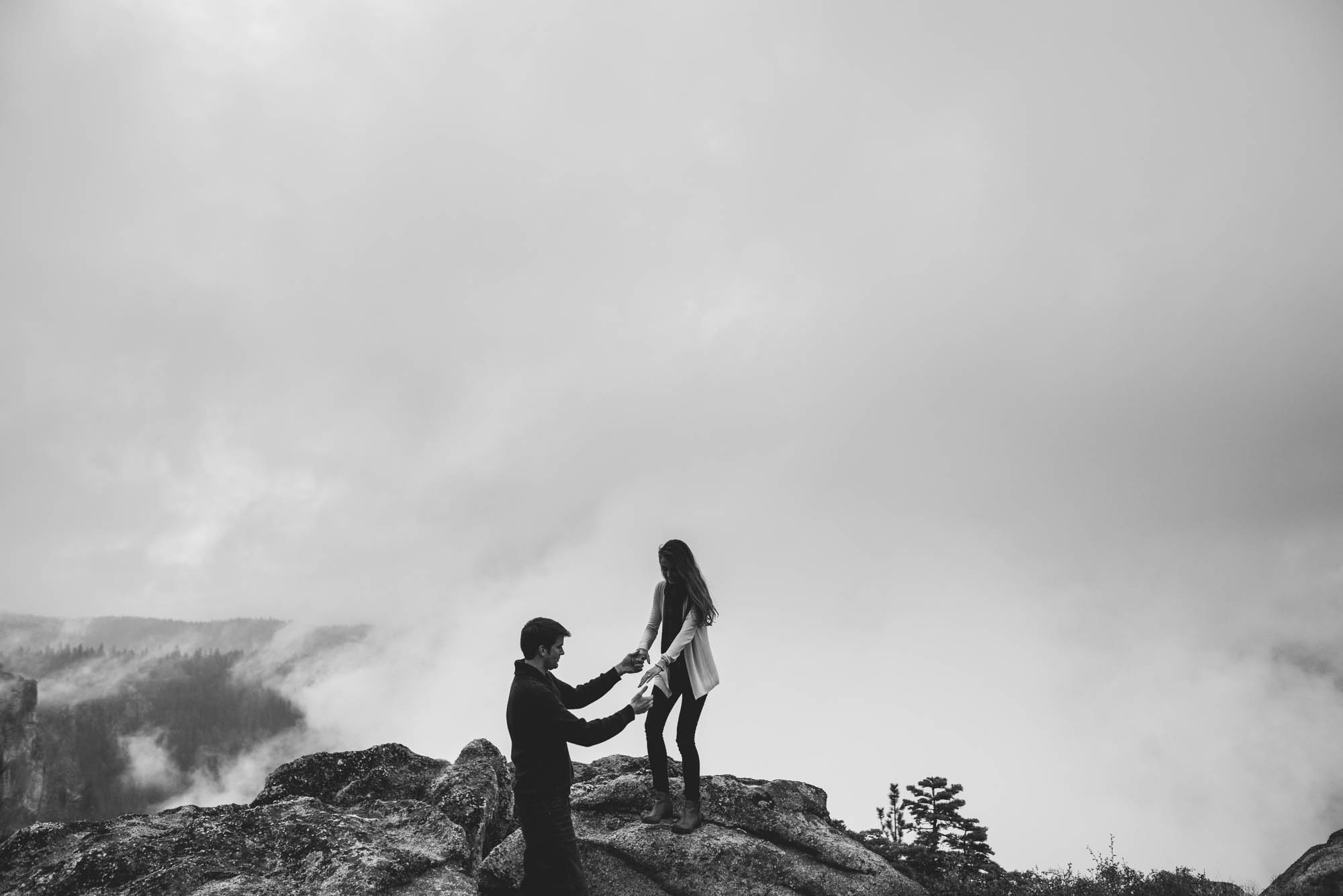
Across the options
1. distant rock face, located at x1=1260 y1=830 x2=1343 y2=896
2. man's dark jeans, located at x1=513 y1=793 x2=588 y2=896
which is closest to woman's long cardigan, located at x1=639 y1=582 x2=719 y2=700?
man's dark jeans, located at x1=513 y1=793 x2=588 y2=896

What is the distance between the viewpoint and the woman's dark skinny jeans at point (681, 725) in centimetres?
1216

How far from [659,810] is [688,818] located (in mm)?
674

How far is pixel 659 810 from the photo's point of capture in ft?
42.5

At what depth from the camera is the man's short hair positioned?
364 inches

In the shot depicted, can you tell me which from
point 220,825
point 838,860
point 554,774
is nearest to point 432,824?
point 220,825

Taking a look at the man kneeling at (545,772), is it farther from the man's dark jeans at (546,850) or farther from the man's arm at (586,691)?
the man's arm at (586,691)

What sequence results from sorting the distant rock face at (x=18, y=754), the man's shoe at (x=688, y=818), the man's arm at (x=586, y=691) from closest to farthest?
1. the man's arm at (x=586, y=691)
2. the man's shoe at (x=688, y=818)
3. the distant rock face at (x=18, y=754)

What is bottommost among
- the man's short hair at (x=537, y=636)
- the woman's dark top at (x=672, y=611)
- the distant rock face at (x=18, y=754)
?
the man's short hair at (x=537, y=636)

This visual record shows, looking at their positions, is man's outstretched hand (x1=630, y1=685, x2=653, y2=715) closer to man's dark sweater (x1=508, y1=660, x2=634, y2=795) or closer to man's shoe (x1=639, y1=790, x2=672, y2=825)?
man's dark sweater (x1=508, y1=660, x2=634, y2=795)

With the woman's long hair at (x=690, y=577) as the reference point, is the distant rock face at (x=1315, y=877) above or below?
below

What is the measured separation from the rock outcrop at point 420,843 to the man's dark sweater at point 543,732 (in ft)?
8.41

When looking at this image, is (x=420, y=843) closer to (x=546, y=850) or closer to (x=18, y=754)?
(x=546, y=850)

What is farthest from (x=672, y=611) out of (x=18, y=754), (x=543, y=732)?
(x=18, y=754)

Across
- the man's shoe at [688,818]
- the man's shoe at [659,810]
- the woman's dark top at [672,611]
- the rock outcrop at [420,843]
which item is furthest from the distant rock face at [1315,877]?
the woman's dark top at [672,611]
